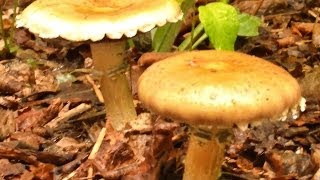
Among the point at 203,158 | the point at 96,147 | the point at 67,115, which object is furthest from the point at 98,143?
the point at 203,158

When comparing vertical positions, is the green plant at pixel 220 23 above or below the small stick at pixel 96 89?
above

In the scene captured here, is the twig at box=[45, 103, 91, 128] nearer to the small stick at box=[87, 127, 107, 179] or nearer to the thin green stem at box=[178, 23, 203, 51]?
A: the small stick at box=[87, 127, 107, 179]

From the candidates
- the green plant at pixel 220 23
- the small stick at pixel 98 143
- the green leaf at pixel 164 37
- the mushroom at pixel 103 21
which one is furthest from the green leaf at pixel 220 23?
the green leaf at pixel 164 37

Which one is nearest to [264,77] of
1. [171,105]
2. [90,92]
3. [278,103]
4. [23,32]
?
[278,103]

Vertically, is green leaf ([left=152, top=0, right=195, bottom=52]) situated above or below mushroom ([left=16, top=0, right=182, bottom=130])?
below

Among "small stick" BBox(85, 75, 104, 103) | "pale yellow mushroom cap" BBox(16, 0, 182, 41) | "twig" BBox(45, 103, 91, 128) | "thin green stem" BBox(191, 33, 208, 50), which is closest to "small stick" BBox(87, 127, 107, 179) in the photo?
"twig" BBox(45, 103, 91, 128)

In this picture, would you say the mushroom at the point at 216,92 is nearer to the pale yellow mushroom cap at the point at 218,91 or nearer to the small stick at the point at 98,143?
the pale yellow mushroom cap at the point at 218,91

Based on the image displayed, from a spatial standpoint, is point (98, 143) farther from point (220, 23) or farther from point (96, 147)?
point (220, 23)
